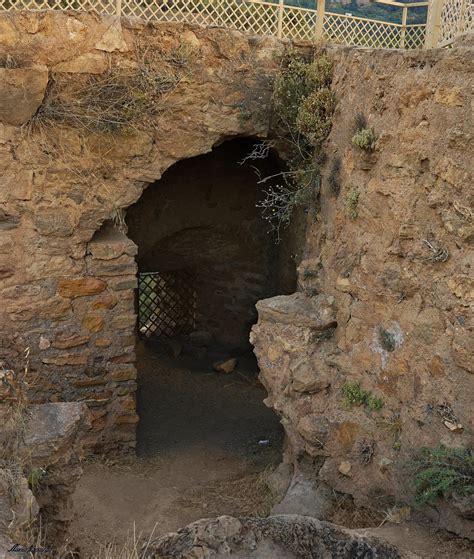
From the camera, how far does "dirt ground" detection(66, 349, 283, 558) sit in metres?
5.11

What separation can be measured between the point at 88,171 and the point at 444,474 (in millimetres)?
3555

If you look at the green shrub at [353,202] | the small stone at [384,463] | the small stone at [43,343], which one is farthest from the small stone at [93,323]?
the small stone at [384,463]

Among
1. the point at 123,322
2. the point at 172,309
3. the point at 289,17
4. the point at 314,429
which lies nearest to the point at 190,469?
the point at 123,322

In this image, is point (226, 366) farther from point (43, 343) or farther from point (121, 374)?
point (43, 343)

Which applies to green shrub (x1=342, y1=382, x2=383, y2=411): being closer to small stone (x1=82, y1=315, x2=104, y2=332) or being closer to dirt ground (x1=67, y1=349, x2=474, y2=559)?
dirt ground (x1=67, y1=349, x2=474, y2=559)

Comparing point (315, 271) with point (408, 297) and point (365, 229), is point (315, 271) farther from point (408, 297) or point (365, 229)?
point (408, 297)

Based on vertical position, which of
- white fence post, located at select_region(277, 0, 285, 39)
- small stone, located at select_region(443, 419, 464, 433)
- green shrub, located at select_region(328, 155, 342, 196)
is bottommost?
small stone, located at select_region(443, 419, 464, 433)

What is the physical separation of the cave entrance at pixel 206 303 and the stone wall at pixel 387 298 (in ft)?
5.26

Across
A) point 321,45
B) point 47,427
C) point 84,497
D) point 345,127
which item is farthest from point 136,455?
point 321,45

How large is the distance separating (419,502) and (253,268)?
464 cm

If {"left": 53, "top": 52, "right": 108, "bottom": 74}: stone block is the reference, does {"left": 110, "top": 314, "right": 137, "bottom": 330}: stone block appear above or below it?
below

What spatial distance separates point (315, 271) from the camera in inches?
207

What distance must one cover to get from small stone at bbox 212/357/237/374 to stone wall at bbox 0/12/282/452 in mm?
2291

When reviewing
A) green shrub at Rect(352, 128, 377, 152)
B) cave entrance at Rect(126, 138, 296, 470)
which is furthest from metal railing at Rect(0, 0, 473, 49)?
green shrub at Rect(352, 128, 377, 152)
